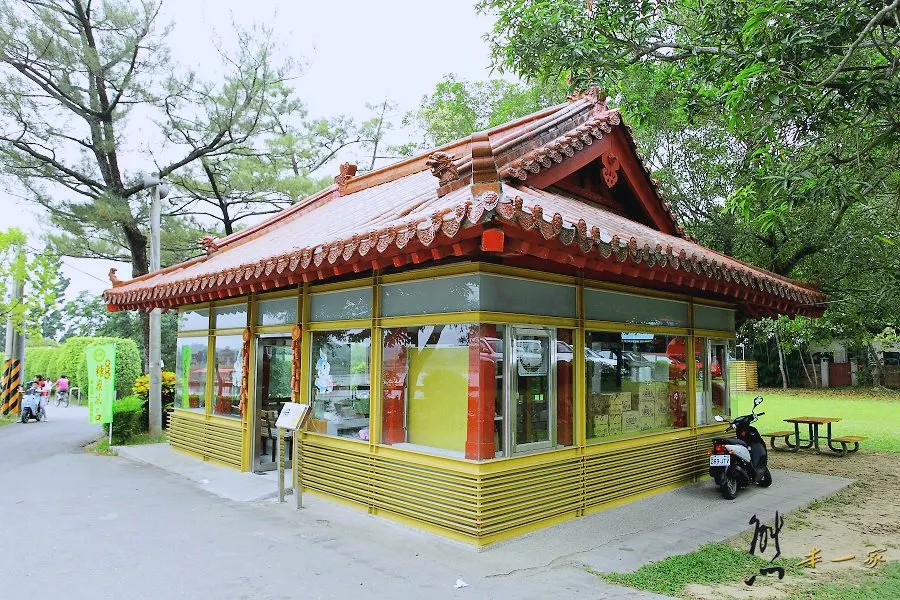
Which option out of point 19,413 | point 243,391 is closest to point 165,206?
point 19,413

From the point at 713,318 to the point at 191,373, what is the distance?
8182mm

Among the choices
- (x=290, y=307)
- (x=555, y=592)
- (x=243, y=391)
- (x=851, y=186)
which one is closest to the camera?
(x=555, y=592)

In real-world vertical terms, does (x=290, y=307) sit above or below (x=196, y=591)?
above

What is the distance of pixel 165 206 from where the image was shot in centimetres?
1802

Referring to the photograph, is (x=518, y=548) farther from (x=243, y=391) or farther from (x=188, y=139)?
(x=188, y=139)

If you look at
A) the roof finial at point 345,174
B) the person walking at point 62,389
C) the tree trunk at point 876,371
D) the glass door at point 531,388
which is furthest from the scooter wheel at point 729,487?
the tree trunk at point 876,371

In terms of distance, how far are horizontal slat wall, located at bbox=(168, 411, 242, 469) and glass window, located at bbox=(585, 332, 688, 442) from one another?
5.03 metres

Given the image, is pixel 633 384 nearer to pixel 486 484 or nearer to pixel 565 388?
pixel 565 388

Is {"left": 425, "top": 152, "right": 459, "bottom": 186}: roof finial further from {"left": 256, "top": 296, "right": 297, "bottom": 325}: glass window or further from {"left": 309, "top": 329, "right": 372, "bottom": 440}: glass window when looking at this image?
{"left": 256, "top": 296, "right": 297, "bottom": 325}: glass window

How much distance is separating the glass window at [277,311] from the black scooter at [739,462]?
540cm

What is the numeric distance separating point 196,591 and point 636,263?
13.9 ft

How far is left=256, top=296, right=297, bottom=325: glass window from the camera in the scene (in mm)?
7500

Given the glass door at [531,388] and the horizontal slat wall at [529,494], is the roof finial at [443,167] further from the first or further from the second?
the horizontal slat wall at [529,494]

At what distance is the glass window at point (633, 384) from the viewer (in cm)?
649
